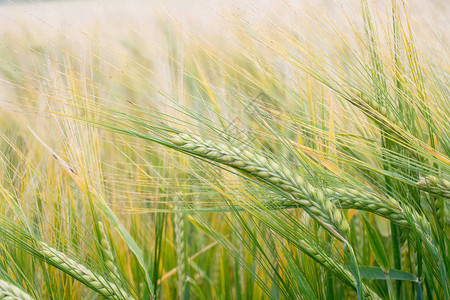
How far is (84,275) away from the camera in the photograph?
60 centimetres

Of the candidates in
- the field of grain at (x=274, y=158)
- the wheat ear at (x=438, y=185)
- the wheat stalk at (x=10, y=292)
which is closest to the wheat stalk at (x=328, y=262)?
the field of grain at (x=274, y=158)

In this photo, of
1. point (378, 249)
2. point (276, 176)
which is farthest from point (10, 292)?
point (378, 249)

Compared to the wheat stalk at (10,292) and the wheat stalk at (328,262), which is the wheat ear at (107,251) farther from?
the wheat stalk at (328,262)

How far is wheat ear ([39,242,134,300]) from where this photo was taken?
590 millimetres

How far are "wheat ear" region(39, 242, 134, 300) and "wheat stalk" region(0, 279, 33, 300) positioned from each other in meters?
0.06

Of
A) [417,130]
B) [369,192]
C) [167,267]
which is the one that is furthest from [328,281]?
[167,267]

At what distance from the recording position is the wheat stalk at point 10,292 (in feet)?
1.72

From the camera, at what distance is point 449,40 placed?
79 centimetres

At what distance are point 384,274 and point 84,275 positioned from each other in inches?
19.0

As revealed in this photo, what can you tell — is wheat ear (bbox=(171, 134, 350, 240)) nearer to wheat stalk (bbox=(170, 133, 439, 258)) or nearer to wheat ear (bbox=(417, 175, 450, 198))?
wheat stalk (bbox=(170, 133, 439, 258))

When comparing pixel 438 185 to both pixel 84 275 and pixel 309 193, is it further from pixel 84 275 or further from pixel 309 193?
pixel 84 275

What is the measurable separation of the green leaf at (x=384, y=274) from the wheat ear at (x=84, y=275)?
395mm

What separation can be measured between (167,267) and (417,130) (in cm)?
63

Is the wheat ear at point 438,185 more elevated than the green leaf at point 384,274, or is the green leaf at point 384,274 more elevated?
the wheat ear at point 438,185
